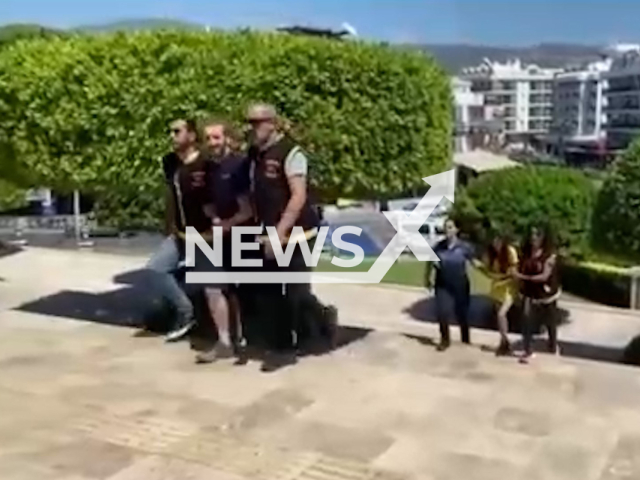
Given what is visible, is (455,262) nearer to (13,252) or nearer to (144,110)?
(144,110)

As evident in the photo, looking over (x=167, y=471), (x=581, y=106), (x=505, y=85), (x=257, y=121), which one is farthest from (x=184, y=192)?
(x=505, y=85)

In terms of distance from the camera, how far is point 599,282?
20359mm

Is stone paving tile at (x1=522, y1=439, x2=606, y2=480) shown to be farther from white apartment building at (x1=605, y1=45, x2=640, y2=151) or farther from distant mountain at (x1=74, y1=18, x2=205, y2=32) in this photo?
white apartment building at (x1=605, y1=45, x2=640, y2=151)

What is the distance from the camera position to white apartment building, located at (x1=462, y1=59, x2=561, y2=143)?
481ft

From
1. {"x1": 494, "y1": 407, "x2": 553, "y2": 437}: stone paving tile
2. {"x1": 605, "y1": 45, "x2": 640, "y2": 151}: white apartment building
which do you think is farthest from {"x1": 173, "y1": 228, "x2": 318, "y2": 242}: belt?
{"x1": 605, "y1": 45, "x2": 640, "y2": 151}: white apartment building

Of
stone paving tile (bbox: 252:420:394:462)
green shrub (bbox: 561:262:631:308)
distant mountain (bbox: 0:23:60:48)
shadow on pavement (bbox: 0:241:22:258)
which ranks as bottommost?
green shrub (bbox: 561:262:631:308)

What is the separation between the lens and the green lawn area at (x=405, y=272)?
17281mm

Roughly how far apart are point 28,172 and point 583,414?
5144mm

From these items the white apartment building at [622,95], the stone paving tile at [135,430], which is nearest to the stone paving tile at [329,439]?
the stone paving tile at [135,430]

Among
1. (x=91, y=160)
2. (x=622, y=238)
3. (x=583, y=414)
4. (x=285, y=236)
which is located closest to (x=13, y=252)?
(x=91, y=160)

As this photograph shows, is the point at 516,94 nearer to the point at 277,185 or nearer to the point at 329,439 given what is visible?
the point at 277,185

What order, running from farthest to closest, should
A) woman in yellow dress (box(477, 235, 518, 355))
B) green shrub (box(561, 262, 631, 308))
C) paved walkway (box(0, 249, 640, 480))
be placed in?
green shrub (box(561, 262, 631, 308)) < woman in yellow dress (box(477, 235, 518, 355)) < paved walkway (box(0, 249, 640, 480))

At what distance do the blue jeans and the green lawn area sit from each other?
9126 mm

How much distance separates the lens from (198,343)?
7184 mm
